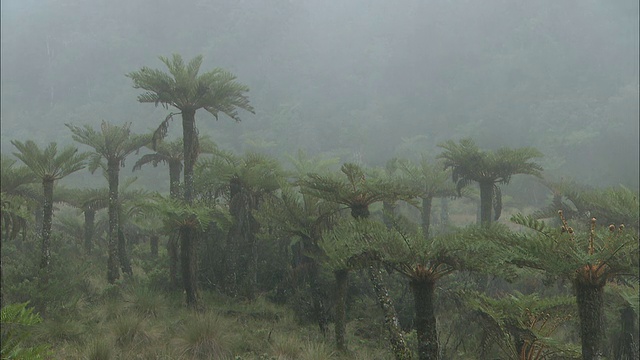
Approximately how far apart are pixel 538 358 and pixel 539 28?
5226 centimetres

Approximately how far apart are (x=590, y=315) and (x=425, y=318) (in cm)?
160

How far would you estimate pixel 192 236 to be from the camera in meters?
9.12

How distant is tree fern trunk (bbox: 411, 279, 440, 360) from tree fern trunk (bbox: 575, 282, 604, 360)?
4.72ft

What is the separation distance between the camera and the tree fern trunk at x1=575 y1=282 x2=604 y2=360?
4.03 metres

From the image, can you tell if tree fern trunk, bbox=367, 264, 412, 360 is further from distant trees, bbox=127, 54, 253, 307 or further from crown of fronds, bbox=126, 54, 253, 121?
crown of fronds, bbox=126, 54, 253, 121

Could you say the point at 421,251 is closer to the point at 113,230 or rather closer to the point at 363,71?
the point at 113,230

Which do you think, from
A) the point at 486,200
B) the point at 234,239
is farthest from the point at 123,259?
the point at 486,200

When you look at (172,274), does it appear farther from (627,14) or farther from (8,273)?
(627,14)

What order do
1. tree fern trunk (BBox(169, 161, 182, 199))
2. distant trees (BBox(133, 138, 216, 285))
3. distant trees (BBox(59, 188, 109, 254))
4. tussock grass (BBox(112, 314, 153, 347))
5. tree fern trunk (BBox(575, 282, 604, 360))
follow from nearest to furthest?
tree fern trunk (BBox(575, 282, 604, 360))
tussock grass (BBox(112, 314, 153, 347))
tree fern trunk (BBox(169, 161, 182, 199))
distant trees (BBox(133, 138, 216, 285))
distant trees (BBox(59, 188, 109, 254))

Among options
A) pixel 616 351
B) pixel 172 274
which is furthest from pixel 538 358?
pixel 172 274

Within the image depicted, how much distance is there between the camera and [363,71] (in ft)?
190

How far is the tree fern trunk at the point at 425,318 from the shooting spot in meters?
4.84

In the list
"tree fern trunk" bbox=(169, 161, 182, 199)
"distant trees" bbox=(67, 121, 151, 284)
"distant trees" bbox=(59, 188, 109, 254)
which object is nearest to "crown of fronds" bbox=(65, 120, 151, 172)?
"distant trees" bbox=(67, 121, 151, 284)

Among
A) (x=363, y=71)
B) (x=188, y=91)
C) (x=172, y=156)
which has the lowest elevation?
(x=172, y=156)
